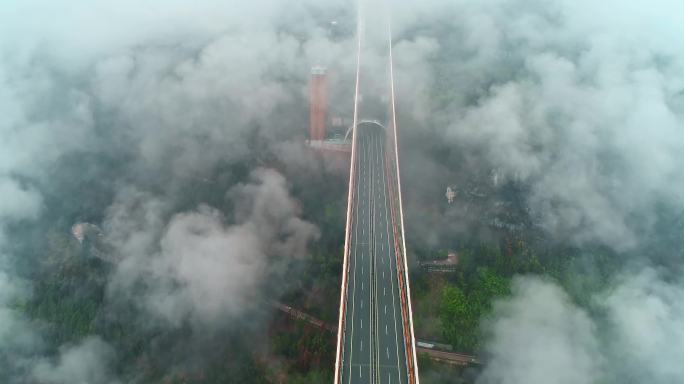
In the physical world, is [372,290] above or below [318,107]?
below

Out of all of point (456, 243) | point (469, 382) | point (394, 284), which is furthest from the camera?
point (456, 243)

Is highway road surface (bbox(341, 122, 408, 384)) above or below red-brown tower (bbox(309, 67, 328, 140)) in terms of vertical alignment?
below

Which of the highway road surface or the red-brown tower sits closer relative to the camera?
the highway road surface

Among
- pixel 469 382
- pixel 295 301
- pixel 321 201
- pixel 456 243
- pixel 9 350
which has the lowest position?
pixel 469 382

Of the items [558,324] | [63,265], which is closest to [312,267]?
[558,324]

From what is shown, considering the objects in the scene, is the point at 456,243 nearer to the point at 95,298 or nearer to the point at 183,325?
the point at 183,325

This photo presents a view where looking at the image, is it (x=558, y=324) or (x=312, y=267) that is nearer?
(x=558, y=324)

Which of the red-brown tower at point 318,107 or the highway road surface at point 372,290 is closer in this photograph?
the highway road surface at point 372,290

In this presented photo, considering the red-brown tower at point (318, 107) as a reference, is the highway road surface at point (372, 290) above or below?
below
